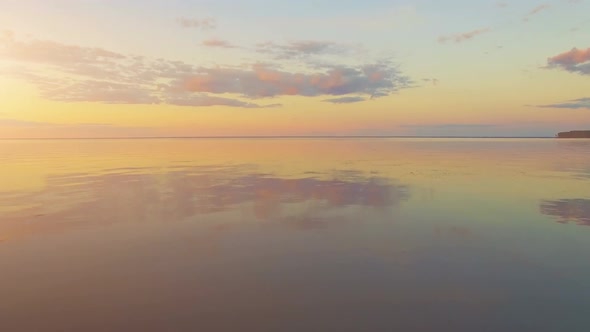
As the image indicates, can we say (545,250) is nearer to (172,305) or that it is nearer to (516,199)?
(516,199)

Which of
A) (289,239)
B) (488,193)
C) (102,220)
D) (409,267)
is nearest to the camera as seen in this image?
(409,267)

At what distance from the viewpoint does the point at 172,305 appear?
8797 mm

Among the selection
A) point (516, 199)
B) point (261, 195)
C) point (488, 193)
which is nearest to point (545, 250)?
point (516, 199)

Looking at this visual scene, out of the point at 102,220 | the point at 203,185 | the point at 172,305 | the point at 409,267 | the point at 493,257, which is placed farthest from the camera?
the point at 203,185

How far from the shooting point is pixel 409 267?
1105 centimetres

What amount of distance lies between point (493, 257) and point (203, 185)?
20198 millimetres

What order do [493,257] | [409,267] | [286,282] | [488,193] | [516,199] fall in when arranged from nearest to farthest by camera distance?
[286,282], [409,267], [493,257], [516,199], [488,193]

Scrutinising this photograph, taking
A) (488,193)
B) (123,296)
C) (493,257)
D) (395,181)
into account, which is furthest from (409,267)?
(395,181)

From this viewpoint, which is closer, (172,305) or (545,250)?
(172,305)

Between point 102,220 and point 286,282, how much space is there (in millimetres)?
10613

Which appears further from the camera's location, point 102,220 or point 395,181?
point 395,181

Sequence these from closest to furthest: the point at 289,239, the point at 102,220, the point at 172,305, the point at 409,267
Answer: the point at 172,305 → the point at 409,267 → the point at 289,239 → the point at 102,220

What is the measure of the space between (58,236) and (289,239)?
847 cm

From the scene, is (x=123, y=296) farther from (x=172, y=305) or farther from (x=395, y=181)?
(x=395, y=181)
